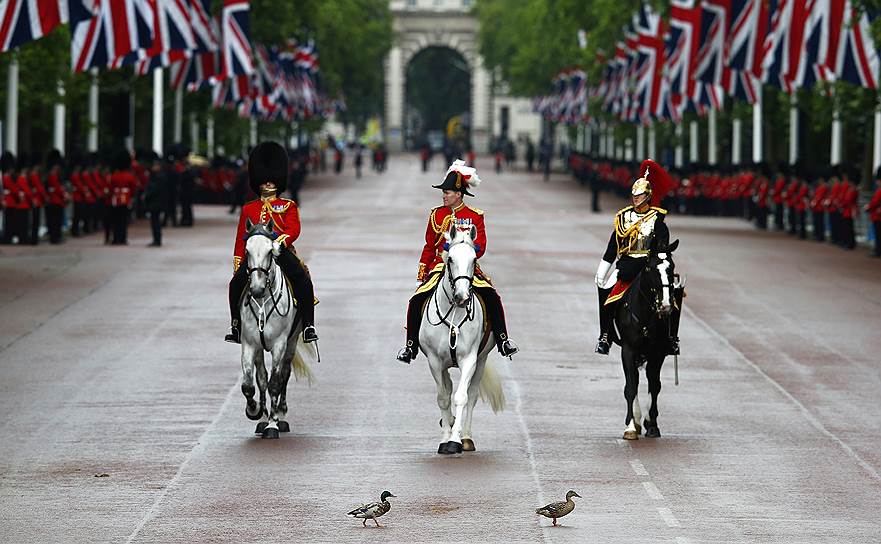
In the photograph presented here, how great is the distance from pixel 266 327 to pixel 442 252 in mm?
1712

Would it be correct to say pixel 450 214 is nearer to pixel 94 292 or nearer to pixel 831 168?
pixel 94 292

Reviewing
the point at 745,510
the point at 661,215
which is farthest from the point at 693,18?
the point at 745,510

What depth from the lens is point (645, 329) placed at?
619 inches

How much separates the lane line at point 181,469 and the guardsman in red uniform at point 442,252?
1746 millimetres

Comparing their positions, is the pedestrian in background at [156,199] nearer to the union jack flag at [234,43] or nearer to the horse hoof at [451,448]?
the union jack flag at [234,43]

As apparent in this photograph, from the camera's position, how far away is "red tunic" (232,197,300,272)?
611 inches

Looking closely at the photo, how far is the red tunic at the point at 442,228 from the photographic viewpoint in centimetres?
1482

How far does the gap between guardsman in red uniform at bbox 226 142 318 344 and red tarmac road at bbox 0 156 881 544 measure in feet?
3.31

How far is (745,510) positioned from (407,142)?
163357 millimetres

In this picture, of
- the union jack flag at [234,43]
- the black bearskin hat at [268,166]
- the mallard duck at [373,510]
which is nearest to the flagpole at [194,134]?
the union jack flag at [234,43]

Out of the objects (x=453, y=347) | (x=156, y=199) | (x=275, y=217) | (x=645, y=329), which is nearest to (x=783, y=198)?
(x=156, y=199)

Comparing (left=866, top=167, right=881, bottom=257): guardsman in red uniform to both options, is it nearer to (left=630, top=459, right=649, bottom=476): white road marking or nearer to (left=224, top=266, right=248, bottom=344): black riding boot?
(left=630, top=459, right=649, bottom=476): white road marking

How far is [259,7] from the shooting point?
6538 centimetres

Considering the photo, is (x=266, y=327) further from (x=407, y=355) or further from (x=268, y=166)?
(x=268, y=166)
